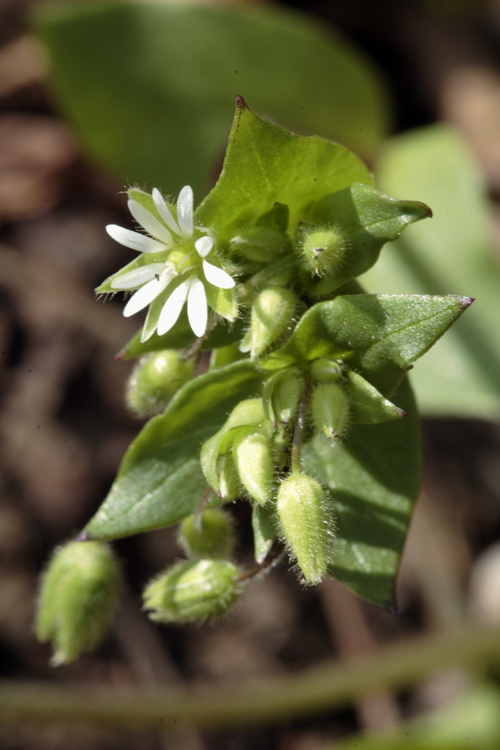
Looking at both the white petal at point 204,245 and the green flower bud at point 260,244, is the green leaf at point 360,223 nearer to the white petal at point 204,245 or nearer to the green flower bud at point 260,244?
the green flower bud at point 260,244

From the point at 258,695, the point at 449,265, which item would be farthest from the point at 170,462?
the point at 449,265

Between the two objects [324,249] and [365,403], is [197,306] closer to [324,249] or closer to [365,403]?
[324,249]

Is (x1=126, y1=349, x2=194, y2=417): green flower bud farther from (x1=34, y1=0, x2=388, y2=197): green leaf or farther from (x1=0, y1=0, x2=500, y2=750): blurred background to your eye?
(x1=34, y1=0, x2=388, y2=197): green leaf

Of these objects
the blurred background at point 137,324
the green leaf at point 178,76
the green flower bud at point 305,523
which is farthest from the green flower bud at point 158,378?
the green leaf at point 178,76

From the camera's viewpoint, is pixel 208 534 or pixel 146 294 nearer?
pixel 146 294

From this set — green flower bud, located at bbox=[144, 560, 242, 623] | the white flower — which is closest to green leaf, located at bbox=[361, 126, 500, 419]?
green flower bud, located at bbox=[144, 560, 242, 623]

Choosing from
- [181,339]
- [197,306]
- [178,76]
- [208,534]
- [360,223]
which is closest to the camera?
[197,306]
